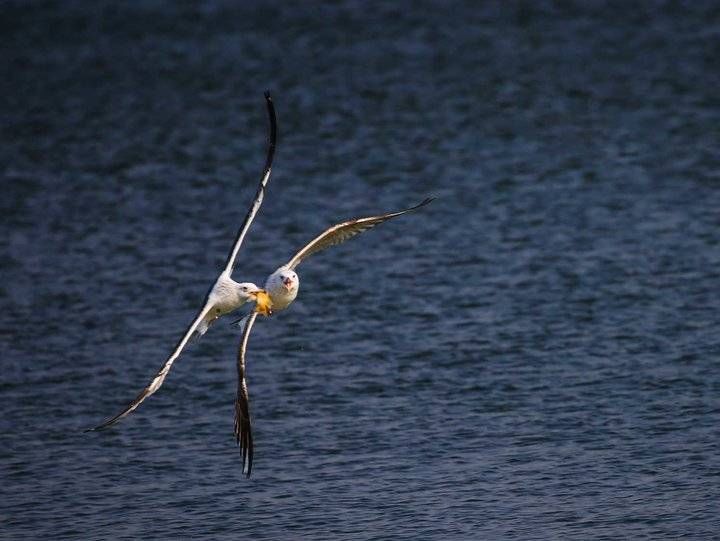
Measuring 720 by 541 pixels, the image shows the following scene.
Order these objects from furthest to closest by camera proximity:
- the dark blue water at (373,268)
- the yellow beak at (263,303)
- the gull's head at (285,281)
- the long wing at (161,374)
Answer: the dark blue water at (373,268), the yellow beak at (263,303), the gull's head at (285,281), the long wing at (161,374)

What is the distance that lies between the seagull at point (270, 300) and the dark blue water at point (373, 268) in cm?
232

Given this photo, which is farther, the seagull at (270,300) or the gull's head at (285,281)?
the gull's head at (285,281)

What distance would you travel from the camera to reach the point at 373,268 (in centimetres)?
2791

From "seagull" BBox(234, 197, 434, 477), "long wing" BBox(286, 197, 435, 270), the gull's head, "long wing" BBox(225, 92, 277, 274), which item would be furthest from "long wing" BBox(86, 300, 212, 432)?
"long wing" BBox(286, 197, 435, 270)

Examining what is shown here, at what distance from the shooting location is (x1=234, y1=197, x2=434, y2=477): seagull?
656 inches

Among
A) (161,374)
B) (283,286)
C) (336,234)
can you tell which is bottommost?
(161,374)

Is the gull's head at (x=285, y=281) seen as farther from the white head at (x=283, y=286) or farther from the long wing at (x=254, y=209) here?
the long wing at (x=254, y=209)

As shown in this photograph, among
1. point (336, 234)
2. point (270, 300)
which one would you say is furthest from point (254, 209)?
point (270, 300)

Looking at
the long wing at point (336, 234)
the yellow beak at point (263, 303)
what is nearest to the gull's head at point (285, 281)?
the yellow beak at point (263, 303)

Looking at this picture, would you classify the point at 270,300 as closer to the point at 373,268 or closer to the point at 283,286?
the point at 283,286

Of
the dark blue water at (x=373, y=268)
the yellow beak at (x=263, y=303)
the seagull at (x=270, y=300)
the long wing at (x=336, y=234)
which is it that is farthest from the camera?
the dark blue water at (x=373, y=268)

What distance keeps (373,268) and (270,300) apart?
955cm

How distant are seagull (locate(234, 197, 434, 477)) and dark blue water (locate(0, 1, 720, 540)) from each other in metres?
2.32

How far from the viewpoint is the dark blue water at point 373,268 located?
19.8 meters
